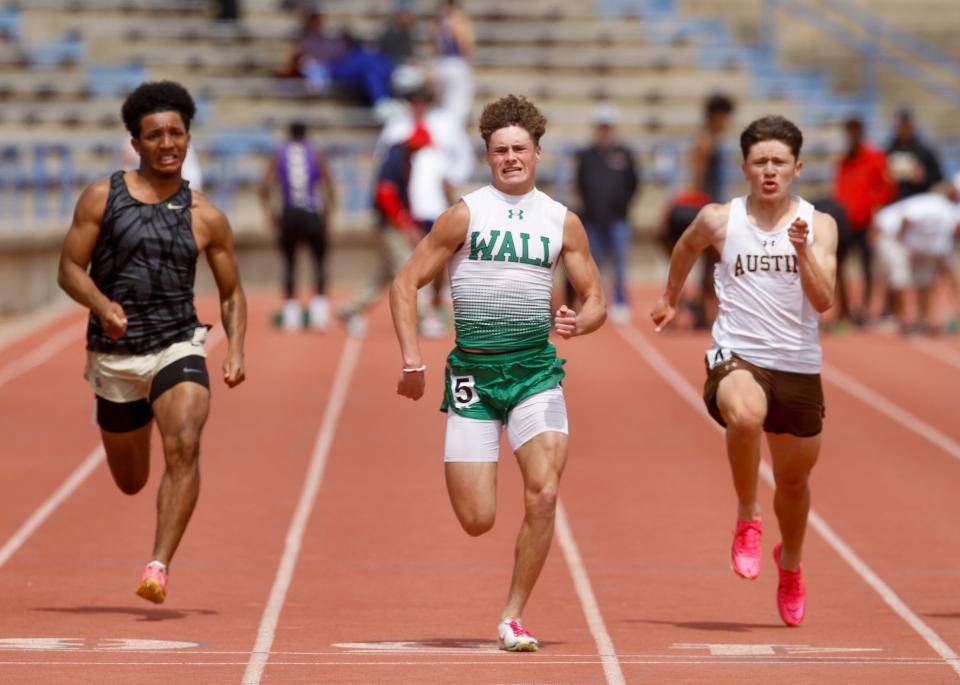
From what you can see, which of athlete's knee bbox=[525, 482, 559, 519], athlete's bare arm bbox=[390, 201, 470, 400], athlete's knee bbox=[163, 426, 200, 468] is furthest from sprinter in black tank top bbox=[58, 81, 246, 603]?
athlete's knee bbox=[525, 482, 559, 519]

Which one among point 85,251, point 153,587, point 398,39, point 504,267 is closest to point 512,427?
point 504,267

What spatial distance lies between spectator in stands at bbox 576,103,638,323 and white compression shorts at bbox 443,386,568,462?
11.8 meters

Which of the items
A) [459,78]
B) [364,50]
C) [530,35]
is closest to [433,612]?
[459,78]

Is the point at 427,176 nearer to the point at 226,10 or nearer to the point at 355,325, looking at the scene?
the point at 355,325

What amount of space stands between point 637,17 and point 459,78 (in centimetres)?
649

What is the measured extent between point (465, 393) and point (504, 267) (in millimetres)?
460

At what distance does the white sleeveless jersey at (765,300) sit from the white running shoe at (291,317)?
36.1 feet

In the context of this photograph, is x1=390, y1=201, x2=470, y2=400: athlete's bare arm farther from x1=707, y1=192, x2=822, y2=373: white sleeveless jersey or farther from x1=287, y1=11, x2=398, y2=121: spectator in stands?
x1=287, y1=11, x2=398, y2=121: spectator in stands

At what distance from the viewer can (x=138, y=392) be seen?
826 centimetres

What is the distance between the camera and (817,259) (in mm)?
7844

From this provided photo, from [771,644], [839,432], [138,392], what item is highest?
[138,392]

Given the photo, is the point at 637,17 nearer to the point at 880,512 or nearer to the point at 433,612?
the point at 880,512

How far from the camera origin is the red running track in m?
7.26

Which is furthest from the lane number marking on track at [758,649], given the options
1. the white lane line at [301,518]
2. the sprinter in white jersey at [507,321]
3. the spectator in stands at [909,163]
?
the spectator in stands at [909,163]
